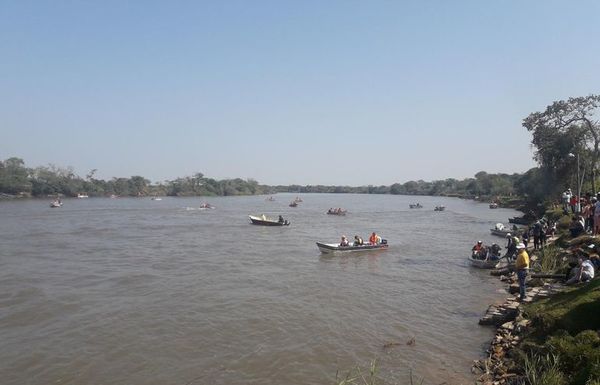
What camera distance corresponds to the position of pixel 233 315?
1664 centimetres

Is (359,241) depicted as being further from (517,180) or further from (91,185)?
(91,185)

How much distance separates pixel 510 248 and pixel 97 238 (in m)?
32.2

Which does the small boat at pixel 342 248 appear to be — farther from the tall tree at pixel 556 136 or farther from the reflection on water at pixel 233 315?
the tall tree at pixel 556 136

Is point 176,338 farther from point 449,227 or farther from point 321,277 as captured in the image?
point 449,227

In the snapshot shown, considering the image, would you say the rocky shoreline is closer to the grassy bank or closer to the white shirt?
the grassy bank

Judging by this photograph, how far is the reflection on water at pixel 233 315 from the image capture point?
1223cm

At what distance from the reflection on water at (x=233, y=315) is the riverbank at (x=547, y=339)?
79 cm

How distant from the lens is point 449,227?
172 ft

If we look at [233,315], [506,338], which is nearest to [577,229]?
[506,338]

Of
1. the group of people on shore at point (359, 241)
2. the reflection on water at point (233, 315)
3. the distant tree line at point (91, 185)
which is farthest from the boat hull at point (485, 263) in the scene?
the distant tree line at point (91, 185)

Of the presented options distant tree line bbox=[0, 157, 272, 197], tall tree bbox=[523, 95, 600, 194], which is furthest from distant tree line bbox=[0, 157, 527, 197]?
tall tree bbox=[523, 95, 600, 194]

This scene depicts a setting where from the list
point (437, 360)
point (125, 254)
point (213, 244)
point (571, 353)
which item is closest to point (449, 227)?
point (213, 244)

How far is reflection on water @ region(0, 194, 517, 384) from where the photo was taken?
1223 centimetres

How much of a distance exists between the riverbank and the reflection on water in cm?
79
